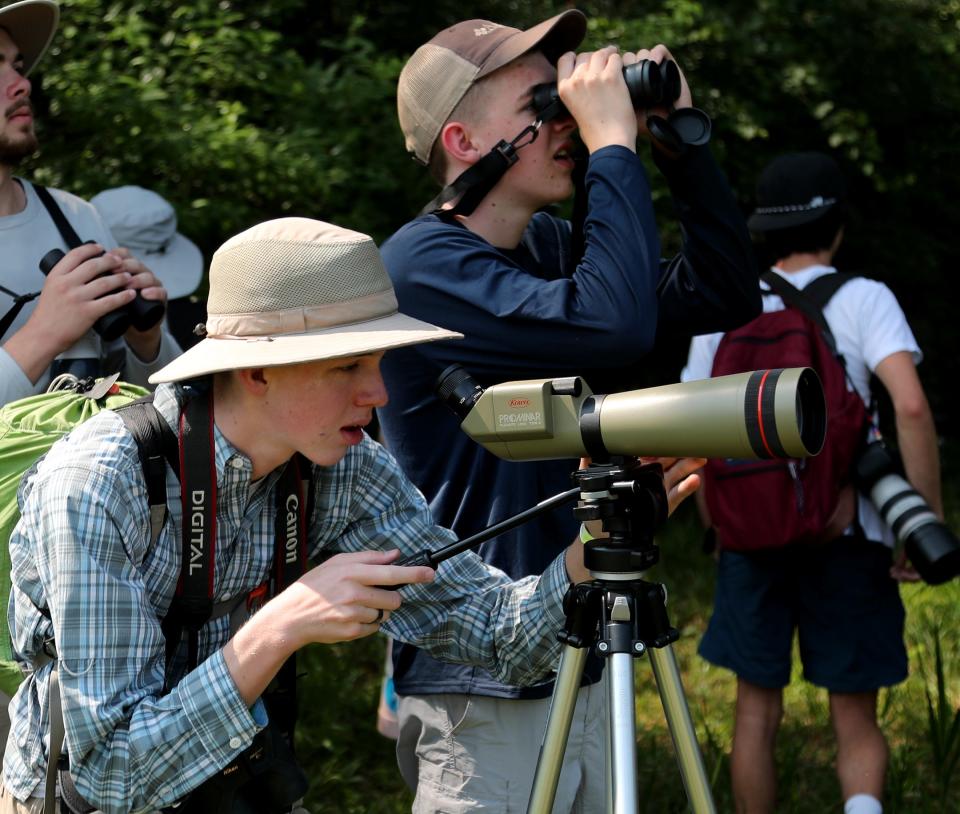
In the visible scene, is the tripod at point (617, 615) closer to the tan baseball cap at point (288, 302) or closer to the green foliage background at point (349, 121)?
the tan baseball cap at point (288, 302)

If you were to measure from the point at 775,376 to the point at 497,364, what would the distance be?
2.16ft

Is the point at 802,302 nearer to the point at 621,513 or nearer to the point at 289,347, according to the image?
the point at 621,513

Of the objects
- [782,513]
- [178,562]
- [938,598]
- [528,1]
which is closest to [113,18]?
[528,1]

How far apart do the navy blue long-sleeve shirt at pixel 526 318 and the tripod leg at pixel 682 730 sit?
1.53ft

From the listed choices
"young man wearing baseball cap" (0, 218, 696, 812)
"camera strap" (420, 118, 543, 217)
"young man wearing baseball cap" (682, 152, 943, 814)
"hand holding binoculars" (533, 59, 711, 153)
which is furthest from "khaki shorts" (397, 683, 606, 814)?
"young man wearing baseball cap" (682, 152, 943, 814)

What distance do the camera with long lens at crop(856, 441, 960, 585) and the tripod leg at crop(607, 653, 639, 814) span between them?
176 cm

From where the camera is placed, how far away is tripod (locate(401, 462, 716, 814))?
1923mm

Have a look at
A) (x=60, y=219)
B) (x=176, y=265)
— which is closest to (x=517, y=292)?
(x=60, y=219)

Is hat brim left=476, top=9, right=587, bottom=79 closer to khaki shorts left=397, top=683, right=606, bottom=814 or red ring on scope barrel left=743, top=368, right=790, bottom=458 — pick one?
red ring on scope barrel left=743, top=368, right=790, bottom=458

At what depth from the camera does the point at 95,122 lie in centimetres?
464

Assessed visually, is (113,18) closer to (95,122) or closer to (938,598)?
(95,122)

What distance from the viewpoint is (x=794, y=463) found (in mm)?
3523

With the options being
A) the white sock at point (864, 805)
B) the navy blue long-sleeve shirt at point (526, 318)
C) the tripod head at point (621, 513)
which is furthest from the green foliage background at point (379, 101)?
the tripod head at point (621, 513)

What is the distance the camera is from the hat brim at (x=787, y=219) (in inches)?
149
